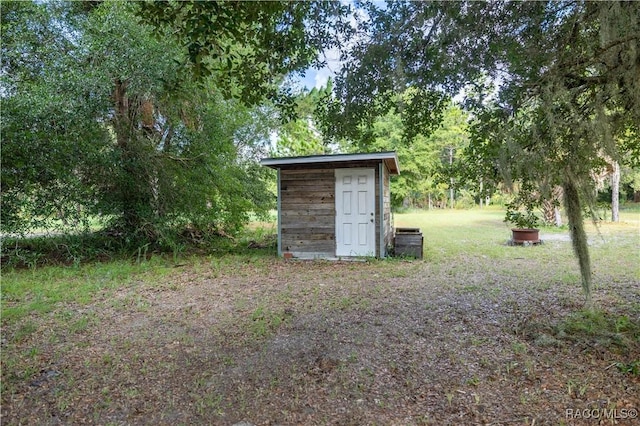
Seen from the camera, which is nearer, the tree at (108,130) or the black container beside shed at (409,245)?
the tree at (108,130)

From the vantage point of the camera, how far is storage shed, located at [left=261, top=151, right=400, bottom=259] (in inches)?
269

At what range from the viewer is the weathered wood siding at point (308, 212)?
705 centimetres

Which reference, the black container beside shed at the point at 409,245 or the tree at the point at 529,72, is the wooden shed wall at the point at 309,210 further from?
the tree at the point at 529,72

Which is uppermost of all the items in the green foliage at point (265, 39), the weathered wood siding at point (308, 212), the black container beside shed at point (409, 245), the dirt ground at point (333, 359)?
the green foliage at point (265, 39)

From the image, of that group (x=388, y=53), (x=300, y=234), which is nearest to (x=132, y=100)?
(x=300, y=234)

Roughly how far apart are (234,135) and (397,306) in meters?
6.61

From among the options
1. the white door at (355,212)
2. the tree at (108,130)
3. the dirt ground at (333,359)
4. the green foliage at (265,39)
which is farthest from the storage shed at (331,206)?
the green foliage at (265,39)

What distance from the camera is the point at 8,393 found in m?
2.18

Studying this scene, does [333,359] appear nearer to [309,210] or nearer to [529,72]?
[529,72]

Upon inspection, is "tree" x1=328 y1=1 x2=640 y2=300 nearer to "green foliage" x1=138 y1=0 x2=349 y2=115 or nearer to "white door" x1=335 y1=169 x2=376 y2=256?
"green foliage" x1=138 y1=0 x2=349 y2=115

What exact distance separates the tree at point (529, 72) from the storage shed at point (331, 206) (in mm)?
3498

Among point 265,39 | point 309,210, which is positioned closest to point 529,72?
point 265,39

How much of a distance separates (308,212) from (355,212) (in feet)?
3.19

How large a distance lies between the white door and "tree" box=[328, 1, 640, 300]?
3.57 metres
